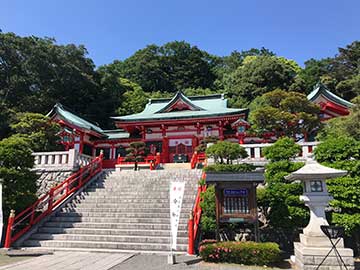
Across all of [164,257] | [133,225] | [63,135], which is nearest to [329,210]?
[164,257]

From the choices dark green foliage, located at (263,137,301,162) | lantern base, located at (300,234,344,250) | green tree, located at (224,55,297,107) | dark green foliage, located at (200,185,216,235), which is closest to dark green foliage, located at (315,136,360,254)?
dark green foliage, located at (263,137,301,162)

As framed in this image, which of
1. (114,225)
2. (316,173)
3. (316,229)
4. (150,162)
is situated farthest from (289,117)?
(114,225)

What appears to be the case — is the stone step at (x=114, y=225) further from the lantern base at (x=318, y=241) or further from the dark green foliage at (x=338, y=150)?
the dark green foliage at (x=338, y=150)

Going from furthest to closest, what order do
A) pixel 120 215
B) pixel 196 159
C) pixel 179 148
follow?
pixel 179 148, pixel 196 159, pixel 120 215

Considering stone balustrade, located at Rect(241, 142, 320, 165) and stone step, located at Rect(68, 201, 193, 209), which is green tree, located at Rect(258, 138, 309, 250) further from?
stone step, located at Rect(68, 201, 193, 209)

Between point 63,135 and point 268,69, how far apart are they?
2589 cm

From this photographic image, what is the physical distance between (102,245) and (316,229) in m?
6.41

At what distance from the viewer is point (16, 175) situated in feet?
30.6

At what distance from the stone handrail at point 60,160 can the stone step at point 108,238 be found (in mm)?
4637

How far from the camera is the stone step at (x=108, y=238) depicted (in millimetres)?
8508

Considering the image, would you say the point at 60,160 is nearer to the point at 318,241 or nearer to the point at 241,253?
the point at 241,253

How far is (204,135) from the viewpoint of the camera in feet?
69.2

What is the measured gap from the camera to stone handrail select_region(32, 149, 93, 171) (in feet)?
44.2

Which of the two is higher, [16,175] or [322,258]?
[16,175]
